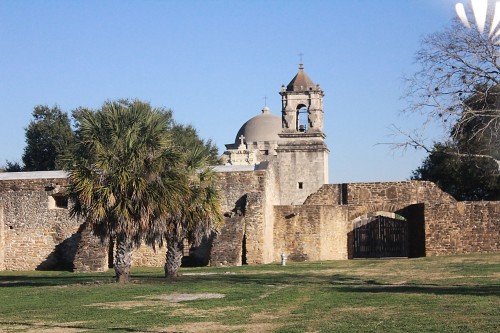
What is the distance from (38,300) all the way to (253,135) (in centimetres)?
6047

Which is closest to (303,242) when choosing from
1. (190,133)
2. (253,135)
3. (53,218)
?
(53,218)

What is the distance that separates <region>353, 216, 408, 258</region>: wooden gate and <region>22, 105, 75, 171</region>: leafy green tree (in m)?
24.4

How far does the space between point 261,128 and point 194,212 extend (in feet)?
183

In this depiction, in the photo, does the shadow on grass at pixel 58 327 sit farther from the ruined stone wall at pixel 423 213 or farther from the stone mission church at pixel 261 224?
the ruined stone wall at pixel 423 213

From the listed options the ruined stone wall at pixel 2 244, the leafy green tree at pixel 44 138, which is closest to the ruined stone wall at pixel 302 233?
the ruined stone wall at pixel 2 244

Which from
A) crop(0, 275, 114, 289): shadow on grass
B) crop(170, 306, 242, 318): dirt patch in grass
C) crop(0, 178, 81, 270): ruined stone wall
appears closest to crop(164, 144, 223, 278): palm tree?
crop(0, 275, 114, 289): shadow on grass

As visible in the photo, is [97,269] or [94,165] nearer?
[94,165]

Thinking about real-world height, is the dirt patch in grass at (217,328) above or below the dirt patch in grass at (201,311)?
below

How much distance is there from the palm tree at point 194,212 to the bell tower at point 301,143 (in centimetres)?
3181

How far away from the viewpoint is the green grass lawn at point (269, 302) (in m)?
12.3

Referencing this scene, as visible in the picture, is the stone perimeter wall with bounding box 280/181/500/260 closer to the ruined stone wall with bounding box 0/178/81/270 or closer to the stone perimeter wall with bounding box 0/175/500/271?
the stone perimeter wall with bounding box 0/175/500/271

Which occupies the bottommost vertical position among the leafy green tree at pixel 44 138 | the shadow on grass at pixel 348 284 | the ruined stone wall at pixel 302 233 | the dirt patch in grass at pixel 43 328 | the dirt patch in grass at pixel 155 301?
the dirt patch in grass at pixel 43 328

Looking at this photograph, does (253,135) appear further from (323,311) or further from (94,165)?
(323,311)

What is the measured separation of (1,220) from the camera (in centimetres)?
3050
